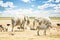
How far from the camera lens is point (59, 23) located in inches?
108

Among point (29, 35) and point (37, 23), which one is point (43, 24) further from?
point (29, 35)

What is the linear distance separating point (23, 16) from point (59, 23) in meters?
0.52

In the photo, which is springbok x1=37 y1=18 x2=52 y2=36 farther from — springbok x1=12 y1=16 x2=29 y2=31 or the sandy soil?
springbok x1=12 y1=16 x2=29 y2=31

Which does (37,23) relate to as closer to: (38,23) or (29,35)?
(38,23)

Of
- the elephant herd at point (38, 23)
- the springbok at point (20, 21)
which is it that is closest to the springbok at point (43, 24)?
the elephant herd at point (38, 23)

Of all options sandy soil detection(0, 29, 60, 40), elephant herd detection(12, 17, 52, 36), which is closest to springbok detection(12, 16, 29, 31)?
elephant herd detection(12, 17, 52, 36)

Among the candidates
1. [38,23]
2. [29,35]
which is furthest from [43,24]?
[29,35]

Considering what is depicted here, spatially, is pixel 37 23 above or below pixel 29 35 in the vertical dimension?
above

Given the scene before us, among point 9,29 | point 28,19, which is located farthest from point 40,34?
point 9,29

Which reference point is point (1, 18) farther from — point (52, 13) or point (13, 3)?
point (52, 13)

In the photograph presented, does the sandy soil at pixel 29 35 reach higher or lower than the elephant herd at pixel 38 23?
lower

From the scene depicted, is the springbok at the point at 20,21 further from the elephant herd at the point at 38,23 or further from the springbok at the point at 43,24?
the springbok at the point at 43,24

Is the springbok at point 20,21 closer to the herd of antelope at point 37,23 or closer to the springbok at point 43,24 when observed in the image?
the herd of antelope at point 37,23

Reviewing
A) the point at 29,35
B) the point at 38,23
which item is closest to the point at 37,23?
the point at 38,23
